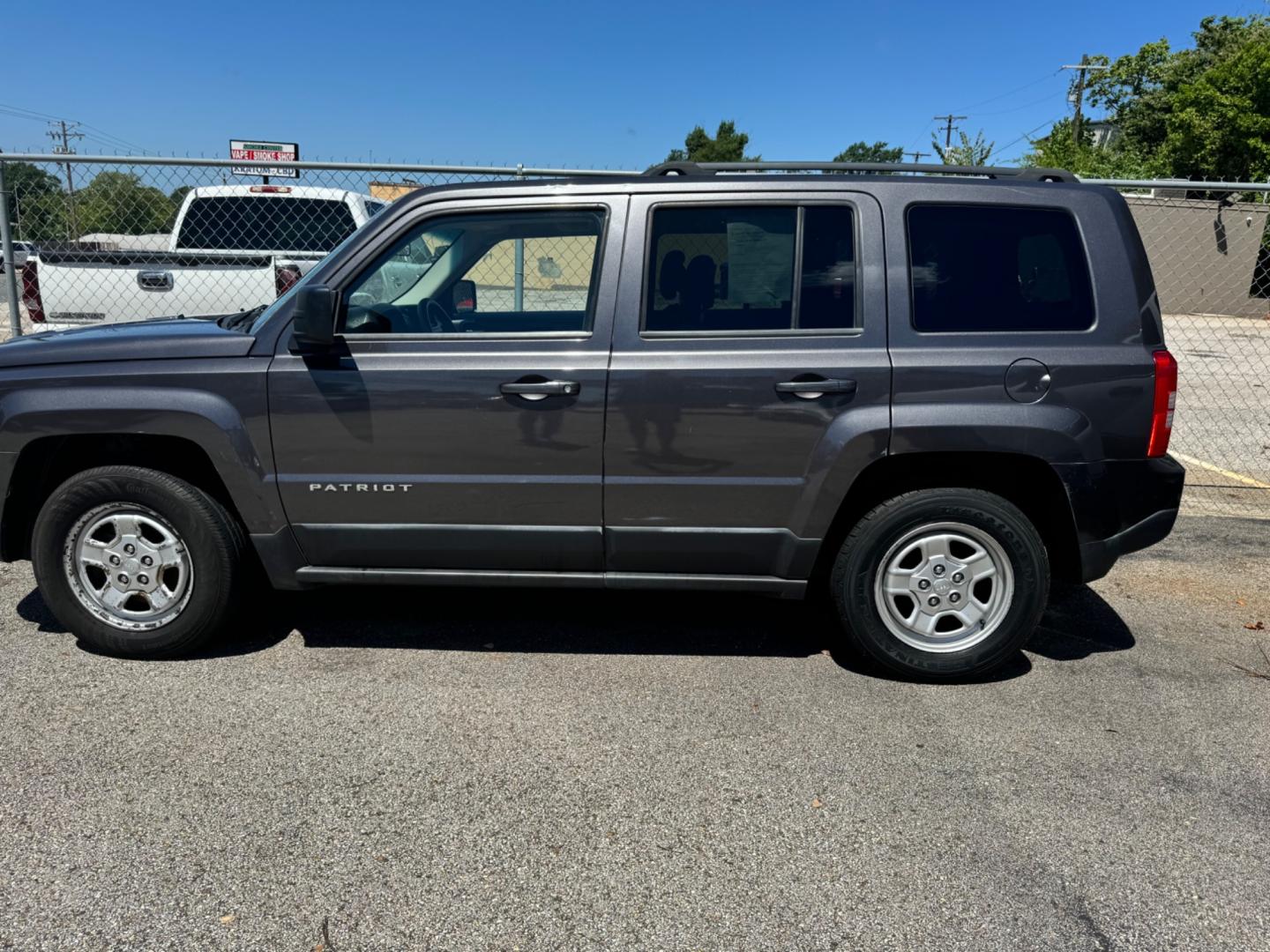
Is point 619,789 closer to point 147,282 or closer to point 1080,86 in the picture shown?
point 147,282

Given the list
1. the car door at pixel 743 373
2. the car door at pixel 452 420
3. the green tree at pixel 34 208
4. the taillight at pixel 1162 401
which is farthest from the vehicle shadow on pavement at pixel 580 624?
the green tree at pixel 34 208

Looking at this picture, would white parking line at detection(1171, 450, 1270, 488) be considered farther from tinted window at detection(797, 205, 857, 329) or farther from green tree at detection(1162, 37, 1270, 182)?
green tree at detection(1162, 37, 1270, 182)

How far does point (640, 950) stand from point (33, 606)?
3753mm

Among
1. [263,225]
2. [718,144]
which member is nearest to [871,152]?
[718,144]

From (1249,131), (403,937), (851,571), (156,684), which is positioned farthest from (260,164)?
(1249,131)

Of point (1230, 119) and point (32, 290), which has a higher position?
point (1230, 119)

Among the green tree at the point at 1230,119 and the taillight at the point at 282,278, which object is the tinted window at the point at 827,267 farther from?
the green tree at the point at 1230,119

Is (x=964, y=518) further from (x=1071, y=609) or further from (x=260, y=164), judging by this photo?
(x=260, y=164)

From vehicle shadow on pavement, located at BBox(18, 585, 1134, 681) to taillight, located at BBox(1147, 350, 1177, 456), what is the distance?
1098mm

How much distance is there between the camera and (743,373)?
3.70 metres

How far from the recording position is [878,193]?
3820 mm

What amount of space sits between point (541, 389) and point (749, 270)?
96 cm

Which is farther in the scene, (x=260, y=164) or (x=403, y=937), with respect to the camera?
(x=260, y=164)

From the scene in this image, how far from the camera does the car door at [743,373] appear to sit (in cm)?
371
